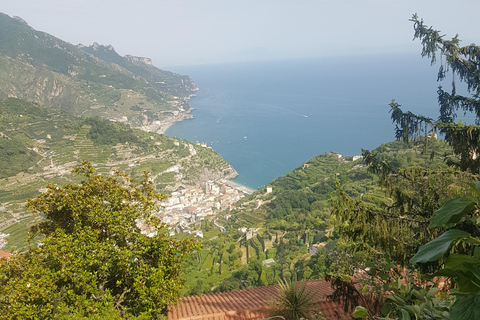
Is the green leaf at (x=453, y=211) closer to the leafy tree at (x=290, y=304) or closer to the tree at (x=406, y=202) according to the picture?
the leafy tree at (x=290, y=304)

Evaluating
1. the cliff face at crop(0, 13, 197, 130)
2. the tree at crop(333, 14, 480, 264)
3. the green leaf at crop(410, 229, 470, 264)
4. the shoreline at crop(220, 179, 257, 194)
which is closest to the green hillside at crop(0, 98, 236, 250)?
the shoreline at crop(220, 179, 257, 194)

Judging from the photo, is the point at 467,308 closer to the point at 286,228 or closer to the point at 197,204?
the point at 286,228

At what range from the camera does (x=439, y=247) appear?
1.73 feet

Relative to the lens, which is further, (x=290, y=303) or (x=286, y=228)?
(x=286, y=228)

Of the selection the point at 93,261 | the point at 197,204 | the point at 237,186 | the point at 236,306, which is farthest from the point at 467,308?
the point at 237,186

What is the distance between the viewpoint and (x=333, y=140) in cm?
6238

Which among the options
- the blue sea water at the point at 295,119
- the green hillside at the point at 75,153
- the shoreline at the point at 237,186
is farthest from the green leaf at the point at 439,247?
the blue sea water at the point at 295,119

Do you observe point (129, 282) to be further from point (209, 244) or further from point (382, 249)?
point (209, 244)

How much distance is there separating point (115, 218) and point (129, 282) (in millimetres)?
1012

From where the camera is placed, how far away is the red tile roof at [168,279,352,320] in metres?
4.07

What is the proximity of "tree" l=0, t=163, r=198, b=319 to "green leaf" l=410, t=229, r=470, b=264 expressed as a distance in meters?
4.16

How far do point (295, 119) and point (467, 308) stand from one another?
80.0 metres

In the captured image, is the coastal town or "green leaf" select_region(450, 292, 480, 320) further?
the coastal town

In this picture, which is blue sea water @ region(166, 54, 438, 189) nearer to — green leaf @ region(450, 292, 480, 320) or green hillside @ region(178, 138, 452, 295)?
green hillside @ region(178, 138, 452, 295)
